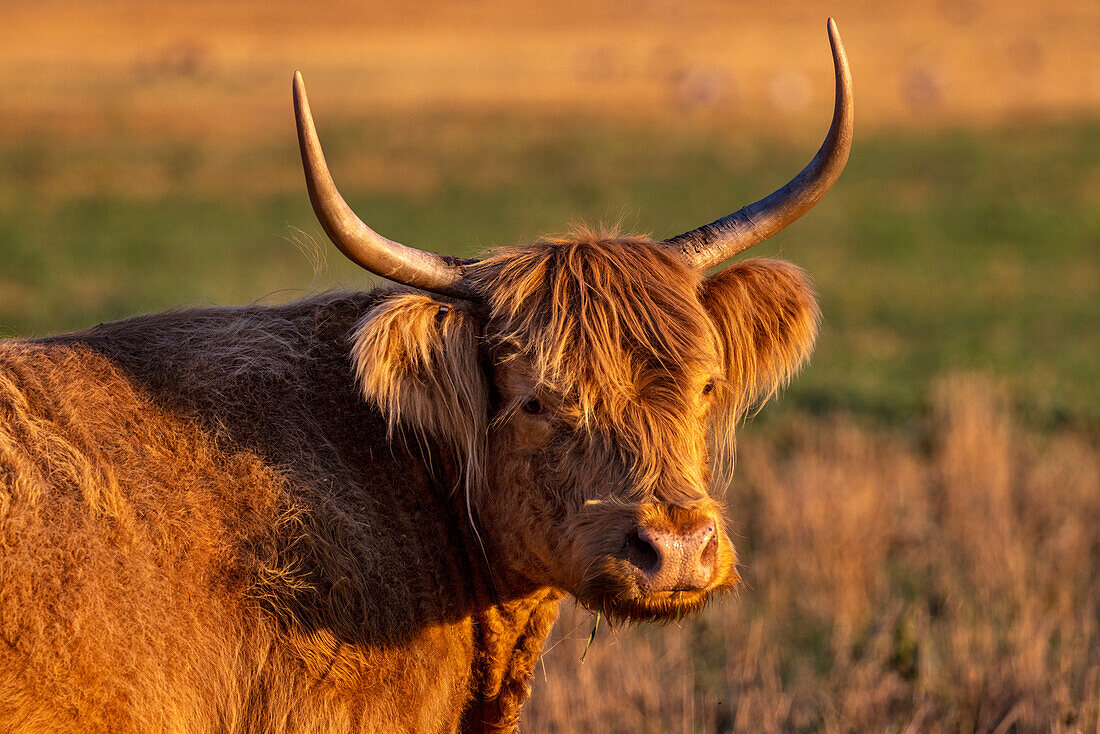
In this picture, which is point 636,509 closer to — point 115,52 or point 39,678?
point 39,678

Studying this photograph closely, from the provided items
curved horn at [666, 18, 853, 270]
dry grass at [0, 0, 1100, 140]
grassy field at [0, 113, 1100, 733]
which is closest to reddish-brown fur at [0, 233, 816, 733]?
curved horn at [666, 18, 853, 270]

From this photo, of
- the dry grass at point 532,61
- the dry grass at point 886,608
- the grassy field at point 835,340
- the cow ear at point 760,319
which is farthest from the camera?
→ the dry grass at point 532,61

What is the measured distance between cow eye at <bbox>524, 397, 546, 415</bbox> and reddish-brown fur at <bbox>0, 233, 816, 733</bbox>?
0.07 ft

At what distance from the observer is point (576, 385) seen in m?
3.36

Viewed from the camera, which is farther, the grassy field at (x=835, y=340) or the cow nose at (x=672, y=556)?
the grassy field at (x=835, y=340)

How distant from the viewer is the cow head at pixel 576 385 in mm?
3160

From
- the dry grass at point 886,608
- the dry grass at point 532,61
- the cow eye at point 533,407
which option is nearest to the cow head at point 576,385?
the cow eye at point 533,407

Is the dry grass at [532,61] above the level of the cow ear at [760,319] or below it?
above

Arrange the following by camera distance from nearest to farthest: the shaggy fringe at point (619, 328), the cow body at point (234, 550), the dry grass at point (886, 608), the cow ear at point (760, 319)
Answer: the cow body at point (234, 550) → the shaggy fringe at point (619, 328) → the cow ear at point (760, 319) → the dry grass at point (886, 608)

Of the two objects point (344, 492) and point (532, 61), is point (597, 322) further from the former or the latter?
point (532, 61)

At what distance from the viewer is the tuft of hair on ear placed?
3.35 m

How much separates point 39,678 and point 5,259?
16.7m

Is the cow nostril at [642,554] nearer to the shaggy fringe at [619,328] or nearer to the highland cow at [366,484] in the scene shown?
the highland cow at [366,484]

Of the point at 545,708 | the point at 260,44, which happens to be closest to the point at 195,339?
the point at 545,708
